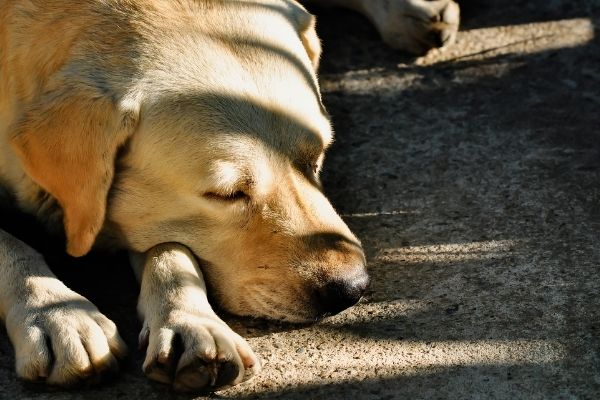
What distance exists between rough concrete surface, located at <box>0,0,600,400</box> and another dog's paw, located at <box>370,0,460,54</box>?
8 centimetres

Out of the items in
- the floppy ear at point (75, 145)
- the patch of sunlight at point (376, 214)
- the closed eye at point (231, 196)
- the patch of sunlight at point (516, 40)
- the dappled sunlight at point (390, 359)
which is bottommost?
the patch of sunlight at point (376, 214)

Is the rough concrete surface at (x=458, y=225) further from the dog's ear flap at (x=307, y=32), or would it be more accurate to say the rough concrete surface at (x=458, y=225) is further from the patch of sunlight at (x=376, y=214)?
the dog's ear flap at (x=307, y=32)

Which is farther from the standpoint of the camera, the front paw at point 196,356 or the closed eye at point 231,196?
the closed eye at point 231,196

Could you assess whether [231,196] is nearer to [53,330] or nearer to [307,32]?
[53,330]

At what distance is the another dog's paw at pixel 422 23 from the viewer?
17.1 ft

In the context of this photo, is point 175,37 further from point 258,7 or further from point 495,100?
point 495,100

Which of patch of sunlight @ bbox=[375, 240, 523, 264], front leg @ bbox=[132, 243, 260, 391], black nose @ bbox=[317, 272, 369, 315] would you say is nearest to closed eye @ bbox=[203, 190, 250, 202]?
front leg @ bbox=[132, 243, 260, 391]

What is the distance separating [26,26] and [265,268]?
1181 millimetres

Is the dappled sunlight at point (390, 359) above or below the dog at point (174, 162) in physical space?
below

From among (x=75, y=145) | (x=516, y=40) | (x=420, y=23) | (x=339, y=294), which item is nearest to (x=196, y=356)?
(x=339, y=294)

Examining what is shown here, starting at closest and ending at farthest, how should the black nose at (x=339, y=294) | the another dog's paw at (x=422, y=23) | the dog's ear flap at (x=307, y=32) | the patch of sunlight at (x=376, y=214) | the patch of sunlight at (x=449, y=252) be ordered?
the black nose at (x=339, y=294)
the patch of sunlight at (x=449, y=252)
the dog's ear flap at (x=307, y=32)
the patch of sunlight at (x=376, y=214)
the another dog's paw at (x=422, y=23)

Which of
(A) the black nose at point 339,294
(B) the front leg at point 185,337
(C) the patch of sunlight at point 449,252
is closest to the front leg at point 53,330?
(B) the front leg at point 185,337

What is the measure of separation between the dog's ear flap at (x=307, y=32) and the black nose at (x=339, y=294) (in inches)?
42.5

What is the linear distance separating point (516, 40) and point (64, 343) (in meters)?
2.96
